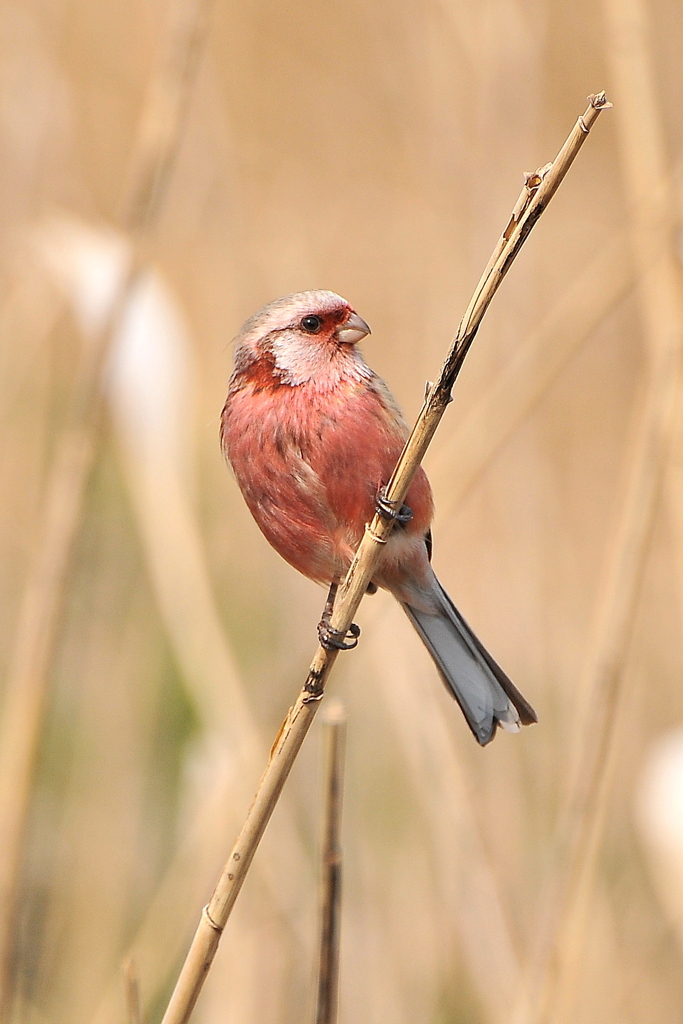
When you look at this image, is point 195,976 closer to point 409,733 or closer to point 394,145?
point 409,733

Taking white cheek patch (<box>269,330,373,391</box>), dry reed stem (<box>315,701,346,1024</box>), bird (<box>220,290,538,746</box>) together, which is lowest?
dry reed stem (<box>315,701,346,1024</box>)

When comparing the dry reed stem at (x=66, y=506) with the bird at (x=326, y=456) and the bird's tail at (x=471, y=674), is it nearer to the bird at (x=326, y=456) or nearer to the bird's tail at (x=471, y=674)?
the bird at (x=326, y=456)

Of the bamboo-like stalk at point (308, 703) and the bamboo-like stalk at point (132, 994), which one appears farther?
the bamboo-like stalk at point (132, 994)

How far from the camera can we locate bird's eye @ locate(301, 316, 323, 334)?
130 centimetres

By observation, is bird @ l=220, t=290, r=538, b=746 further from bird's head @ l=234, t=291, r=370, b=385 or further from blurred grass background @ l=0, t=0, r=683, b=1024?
blurred grass background @ l=0, t=0, r=683, b=1024

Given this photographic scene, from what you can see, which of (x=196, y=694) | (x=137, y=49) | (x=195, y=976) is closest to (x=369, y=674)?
(x=196, y=694)

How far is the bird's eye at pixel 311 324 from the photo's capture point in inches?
51.1

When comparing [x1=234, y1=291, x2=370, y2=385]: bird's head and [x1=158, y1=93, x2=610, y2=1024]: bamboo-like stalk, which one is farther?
[x1=234, y1=291, x2=370, y2=385]: bird's head

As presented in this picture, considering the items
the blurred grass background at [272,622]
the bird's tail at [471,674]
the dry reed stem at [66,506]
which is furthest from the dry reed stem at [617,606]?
the dry reed stem at [66,506]

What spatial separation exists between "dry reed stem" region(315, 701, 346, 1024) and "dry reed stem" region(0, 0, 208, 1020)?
0.58 m

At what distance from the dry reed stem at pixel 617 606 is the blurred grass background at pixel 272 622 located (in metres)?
0.08

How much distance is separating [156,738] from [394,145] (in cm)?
255

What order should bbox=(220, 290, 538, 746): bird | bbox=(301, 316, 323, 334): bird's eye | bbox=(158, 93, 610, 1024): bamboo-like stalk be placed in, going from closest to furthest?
bbox=(158, 93, 610, 1024): bamboo-like stalk < bbox=(220, 290, 538, 746): bird < bbox=(301, 316, 323, 334): bird's eye

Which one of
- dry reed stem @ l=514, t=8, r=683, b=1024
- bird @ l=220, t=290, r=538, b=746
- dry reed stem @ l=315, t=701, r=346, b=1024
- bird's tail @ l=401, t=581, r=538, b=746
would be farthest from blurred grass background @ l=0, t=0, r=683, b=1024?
dry reed stem @ l=315, t=701, r=346, b=1024
